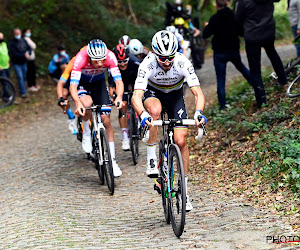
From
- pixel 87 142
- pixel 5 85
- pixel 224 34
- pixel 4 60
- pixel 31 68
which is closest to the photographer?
pixel 87 142

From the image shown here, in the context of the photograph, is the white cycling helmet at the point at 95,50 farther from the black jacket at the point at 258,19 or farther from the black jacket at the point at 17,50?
the black jacket at the point at 17,50

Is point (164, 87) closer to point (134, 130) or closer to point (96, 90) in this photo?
point (96, 90)

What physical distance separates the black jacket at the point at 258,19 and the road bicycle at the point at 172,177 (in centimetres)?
435

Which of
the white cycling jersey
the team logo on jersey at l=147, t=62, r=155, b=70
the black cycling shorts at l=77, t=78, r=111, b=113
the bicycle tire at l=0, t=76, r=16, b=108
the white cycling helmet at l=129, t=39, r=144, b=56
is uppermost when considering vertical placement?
the team logo on jersey at l=147, t=62, r=155, b=70

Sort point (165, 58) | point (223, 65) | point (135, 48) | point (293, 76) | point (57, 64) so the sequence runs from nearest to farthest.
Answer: point (165, 58), point (135, 48), point (293, 76), point (223, 65), point (57, 64)

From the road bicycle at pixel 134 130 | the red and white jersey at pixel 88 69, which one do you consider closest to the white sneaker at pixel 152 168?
the red and white jersey at pixel 88 69

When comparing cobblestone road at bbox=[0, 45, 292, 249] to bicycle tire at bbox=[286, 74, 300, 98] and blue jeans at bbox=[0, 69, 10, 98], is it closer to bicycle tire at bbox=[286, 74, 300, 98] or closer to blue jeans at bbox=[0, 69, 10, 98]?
bicycle tire at bbox=[286, 74, 300, 98]

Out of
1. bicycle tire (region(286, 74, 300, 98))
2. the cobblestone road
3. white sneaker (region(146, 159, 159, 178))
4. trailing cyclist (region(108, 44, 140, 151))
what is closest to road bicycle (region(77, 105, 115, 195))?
the cobblestone road

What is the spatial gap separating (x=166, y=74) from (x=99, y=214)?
2.18 metres

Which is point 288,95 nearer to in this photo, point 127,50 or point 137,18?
point 127,50

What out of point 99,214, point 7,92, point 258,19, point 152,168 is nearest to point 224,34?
point 258,19

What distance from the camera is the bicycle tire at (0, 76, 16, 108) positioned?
55.9 feet

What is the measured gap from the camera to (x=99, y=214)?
741 cm

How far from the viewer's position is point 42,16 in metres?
22.5
